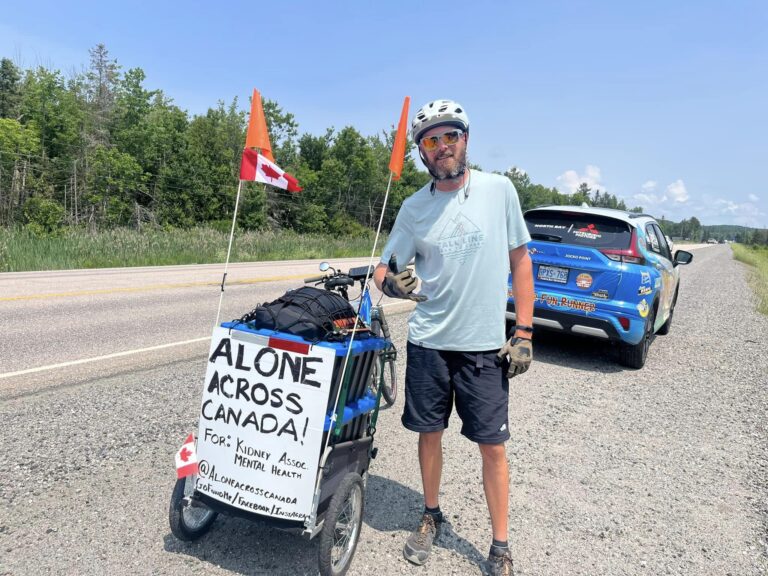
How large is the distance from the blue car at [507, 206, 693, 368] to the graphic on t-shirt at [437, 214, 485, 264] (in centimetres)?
415

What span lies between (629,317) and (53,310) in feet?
28.8

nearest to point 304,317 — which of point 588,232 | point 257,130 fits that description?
point 257,130

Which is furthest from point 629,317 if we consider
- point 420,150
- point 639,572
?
point 420,150

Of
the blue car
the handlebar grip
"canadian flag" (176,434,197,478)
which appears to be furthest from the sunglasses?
Result: the blue car

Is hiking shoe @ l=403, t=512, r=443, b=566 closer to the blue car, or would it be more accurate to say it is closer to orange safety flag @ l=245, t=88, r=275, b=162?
orange safety flag @ l=245, t=88, r=275, b=162

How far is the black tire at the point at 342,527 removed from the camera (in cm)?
218

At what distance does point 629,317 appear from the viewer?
5.95m

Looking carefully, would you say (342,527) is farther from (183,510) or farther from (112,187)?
(112,187)

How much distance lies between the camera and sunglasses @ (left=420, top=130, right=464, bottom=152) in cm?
248

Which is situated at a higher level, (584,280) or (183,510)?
(584,280)

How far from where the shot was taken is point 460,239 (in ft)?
8.06

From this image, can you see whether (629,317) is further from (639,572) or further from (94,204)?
(94,204)

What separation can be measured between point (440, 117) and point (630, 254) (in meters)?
4.56

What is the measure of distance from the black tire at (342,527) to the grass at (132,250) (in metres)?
15.8
